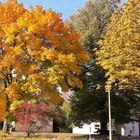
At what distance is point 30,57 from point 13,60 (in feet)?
7.88

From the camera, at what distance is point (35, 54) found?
44906 millimetres

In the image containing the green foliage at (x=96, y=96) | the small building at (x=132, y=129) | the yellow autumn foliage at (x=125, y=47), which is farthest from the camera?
the small building at (x=132, y=129)

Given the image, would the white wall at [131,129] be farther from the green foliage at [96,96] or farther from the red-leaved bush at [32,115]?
the red-leaved bush at [32,115]

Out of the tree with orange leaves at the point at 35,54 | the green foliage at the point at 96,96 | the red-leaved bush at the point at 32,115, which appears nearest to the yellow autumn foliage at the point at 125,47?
the tree with orange leaves at the point at 35,54

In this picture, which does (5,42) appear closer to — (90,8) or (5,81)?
(5,81)

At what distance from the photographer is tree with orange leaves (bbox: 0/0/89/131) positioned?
145 feet

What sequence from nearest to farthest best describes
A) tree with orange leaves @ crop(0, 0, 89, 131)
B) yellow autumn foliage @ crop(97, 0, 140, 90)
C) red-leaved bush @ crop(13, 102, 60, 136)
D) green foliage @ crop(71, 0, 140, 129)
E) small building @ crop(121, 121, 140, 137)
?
1. yellow autumn foliage @ crop(97, 0, 140, 90)
2. tree with orange leaves @ crop(0, 0, 89, 131)
3. red-leaved bush @ crop(13, 102, 60, 136)
4. green foliage @ crop(71, 0, 140, 129)
5. small building @ crop(121, 121, 140, 137)

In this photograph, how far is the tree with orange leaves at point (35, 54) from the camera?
44.2m

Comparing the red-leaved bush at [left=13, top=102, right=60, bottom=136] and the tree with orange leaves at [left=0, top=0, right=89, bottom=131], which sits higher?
the tree with orange leaves at [left=0, top=0, right=89, bottom=131]

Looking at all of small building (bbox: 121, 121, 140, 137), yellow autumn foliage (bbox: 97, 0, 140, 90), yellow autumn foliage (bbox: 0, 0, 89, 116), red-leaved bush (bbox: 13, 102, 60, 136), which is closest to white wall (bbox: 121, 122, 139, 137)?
small building (bbox: 121, 121, 140, 137)

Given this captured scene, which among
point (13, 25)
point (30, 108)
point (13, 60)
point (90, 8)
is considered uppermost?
point (90, 8)

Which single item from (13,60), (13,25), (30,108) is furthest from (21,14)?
(30,108)

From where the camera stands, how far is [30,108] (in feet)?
167

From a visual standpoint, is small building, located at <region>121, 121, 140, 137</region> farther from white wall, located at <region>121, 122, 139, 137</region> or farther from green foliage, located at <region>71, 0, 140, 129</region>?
green foliage, located at <region>71, 0, 140, 129</region>
